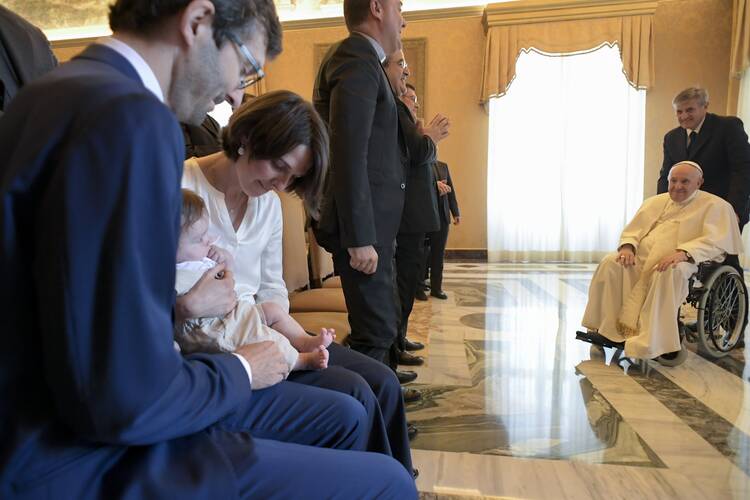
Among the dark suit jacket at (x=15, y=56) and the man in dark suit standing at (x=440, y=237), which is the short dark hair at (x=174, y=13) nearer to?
the dark suit jacket at (x=15, y=56)

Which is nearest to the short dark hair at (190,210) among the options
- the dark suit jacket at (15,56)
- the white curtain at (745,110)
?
the dark suit jacket at (15,56)

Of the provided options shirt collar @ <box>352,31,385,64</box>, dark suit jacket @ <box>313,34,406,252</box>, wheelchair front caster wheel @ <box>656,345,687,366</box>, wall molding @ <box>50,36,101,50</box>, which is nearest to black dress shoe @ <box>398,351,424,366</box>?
dark suit jacket @ <box>313,34,406,252</box>

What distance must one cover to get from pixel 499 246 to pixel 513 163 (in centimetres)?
122

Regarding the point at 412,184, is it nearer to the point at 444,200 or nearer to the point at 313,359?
the point at 313,359

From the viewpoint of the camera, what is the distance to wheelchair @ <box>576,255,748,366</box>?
2.92 metres

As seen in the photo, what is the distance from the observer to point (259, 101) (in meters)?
1.25

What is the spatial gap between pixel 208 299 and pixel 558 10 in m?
7.28

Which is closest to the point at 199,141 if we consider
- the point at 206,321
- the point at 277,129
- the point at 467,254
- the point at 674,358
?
the point at 277,129

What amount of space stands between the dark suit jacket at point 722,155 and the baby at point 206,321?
3.47 meters

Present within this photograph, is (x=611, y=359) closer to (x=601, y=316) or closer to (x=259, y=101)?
(x=601, y=316)

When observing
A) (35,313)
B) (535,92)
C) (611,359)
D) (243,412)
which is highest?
(535,92)

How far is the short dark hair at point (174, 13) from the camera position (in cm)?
69

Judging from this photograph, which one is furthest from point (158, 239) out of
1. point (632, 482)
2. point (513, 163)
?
point (513, 163)

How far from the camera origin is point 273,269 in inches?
60.4
